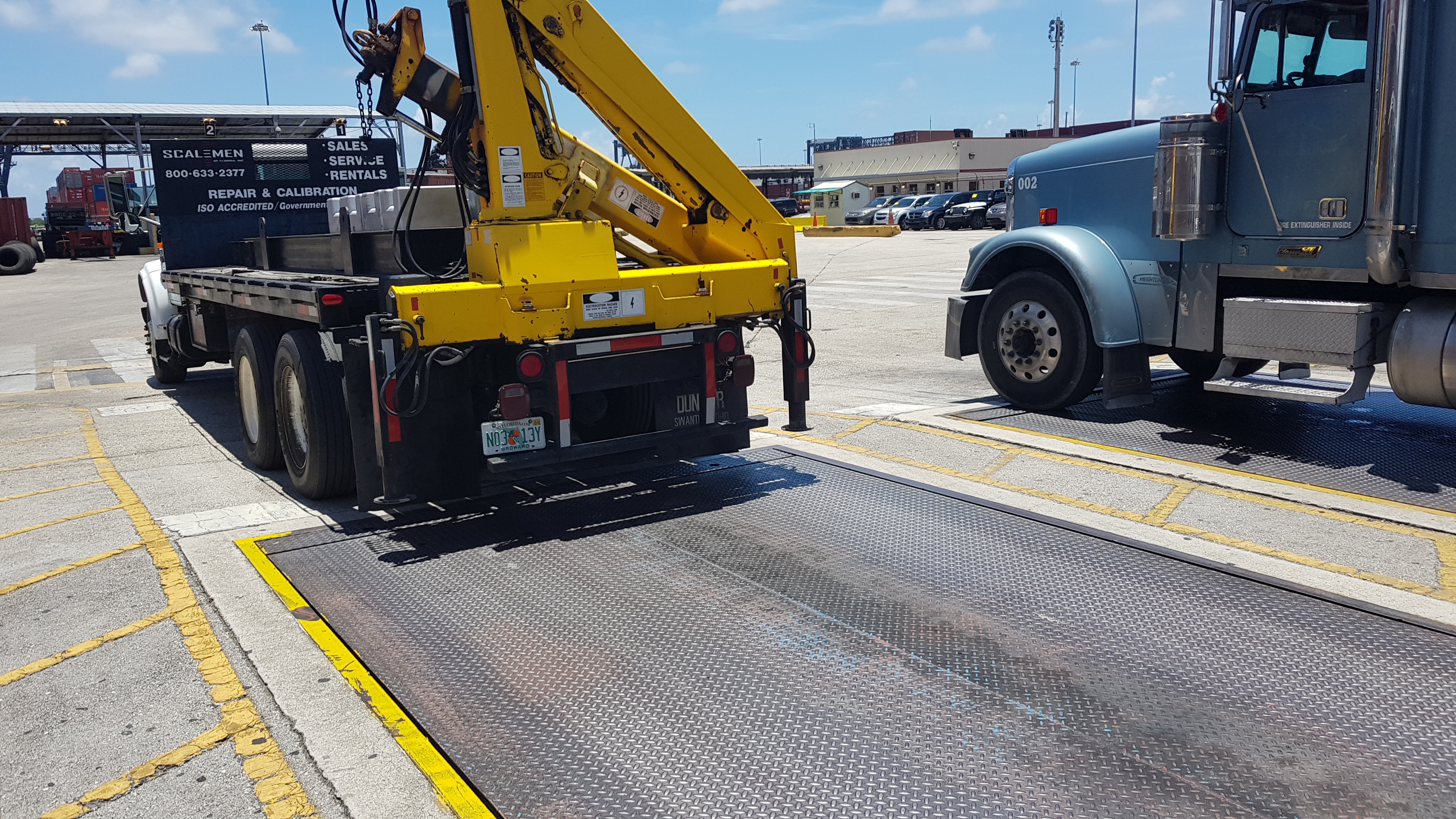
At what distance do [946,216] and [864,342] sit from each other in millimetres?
33997

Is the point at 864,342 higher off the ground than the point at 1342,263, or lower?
lower

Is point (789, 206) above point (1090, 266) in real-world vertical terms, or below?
above

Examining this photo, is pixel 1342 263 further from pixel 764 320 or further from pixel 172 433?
pixel 172 433

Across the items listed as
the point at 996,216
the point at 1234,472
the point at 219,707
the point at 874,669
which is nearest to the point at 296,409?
the point at 219,707

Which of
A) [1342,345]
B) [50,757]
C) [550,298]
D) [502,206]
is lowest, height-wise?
[50,757]

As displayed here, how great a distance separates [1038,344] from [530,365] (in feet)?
15.0

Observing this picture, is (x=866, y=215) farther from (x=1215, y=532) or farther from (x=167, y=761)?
(x=167, y=761)

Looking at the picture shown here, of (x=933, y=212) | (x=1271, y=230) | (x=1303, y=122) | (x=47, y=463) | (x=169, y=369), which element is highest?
(x=933, y=212)

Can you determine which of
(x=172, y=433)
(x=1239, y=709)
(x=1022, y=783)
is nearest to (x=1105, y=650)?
(x=1239, y=709)

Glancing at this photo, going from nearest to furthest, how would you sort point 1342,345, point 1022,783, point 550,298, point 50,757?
point 1022,783 < point 50,757 < point 550,298 < point 1342,345

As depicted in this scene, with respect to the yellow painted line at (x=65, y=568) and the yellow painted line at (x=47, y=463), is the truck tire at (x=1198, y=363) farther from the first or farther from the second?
the yellow painted line at (x=47, y=463)

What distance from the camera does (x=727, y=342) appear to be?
21.2 ft

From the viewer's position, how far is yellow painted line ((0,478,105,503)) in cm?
739

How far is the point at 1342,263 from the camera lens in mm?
6809
